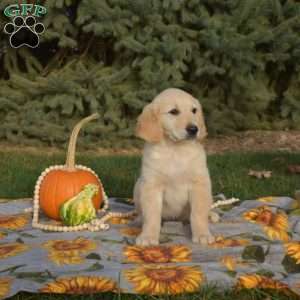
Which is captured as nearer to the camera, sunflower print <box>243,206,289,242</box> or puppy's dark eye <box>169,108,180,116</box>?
puppy's dark eye <box>169,108,180,116</box>

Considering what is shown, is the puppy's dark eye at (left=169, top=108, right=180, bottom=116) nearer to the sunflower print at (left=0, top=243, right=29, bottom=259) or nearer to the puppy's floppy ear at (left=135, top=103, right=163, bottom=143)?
the puppy's floppy ear at (left=135, top=103, right=163, bottom=143)

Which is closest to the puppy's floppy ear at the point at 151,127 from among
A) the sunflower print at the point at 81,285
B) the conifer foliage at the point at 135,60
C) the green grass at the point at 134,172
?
the sunflower print at the point at 81,285

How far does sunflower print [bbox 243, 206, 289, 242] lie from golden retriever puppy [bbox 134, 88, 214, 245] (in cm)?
43

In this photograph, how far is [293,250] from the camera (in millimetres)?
2789

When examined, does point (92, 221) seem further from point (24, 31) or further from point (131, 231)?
point (24, 31)

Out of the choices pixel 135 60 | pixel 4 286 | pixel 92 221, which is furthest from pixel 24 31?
pixel 4 286

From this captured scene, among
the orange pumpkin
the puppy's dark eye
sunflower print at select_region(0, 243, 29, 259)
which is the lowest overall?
sunflower print at select_region(0, 243, 29, 259)

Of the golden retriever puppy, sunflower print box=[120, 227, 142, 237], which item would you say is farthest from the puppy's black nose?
sunflower print box=[120, 227, 142, 237]

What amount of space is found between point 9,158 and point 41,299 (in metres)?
3.63

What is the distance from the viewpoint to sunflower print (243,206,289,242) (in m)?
3.13

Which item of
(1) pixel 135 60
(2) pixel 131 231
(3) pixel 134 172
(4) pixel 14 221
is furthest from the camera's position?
(1) pixel 135 60

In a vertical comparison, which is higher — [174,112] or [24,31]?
[24,31]

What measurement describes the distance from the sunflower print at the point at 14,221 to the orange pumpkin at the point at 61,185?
0.15 m

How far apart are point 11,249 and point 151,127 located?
1.05 metres
